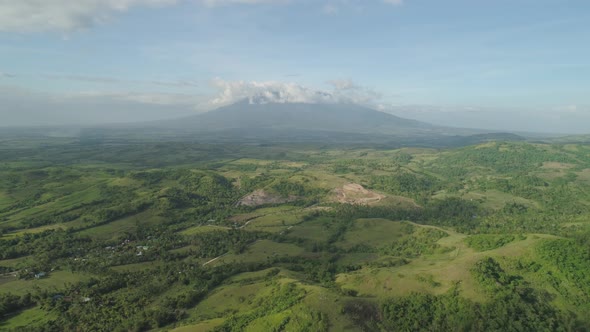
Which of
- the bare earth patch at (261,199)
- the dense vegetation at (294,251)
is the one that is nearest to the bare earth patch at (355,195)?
the dense vegetation at (294,251)

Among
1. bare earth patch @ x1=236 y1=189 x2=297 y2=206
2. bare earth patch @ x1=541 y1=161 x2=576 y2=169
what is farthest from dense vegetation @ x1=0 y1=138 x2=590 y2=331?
bare earth patch @ x1=541 y1=161 x2=576 y2=169

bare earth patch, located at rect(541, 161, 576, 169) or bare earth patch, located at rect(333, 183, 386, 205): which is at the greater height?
bare earth patch, located at rect(541, 161, 576, 169)

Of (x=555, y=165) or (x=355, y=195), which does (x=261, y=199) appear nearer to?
(x=355, y=195)

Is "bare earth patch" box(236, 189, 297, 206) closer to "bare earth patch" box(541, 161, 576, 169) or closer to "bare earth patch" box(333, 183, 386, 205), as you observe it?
"bare earth patch" box(333, 183, 386, 205)

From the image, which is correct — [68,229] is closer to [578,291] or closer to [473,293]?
[473,293]

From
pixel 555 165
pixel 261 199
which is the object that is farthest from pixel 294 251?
pixel 555 165

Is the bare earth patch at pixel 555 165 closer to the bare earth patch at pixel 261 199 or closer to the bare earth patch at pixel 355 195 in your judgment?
the bare earth patch at pixel 355 195
